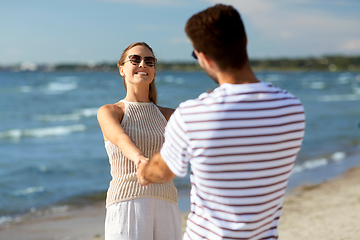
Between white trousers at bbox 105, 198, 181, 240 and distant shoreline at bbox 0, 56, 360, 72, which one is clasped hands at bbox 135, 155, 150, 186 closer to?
white trousers at bbox 105, 198, 181, 240

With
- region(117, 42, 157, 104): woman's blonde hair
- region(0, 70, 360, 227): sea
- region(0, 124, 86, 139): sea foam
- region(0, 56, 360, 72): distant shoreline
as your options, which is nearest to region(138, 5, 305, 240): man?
region(117, 42, 157, 104): woman's blonde hair

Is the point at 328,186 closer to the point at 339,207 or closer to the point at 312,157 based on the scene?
the point at 339,207

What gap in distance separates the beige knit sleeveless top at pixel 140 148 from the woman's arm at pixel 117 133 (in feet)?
0.27

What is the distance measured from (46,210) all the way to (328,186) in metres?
6.37

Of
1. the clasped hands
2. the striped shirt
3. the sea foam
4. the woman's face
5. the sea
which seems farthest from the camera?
the sea foam

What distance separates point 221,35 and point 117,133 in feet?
3.60

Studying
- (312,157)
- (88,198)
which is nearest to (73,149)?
(88,198)

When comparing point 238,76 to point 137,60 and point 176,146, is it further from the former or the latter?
point 137,60

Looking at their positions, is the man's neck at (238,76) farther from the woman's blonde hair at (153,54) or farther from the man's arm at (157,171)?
the woman's blonde hair at (153,54)

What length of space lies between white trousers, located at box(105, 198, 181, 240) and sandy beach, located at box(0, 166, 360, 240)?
3808 mm

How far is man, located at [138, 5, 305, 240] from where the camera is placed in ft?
5.08

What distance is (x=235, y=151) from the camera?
1560 mm

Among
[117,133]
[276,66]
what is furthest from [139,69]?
[276,66]

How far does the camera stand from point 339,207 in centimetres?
717
